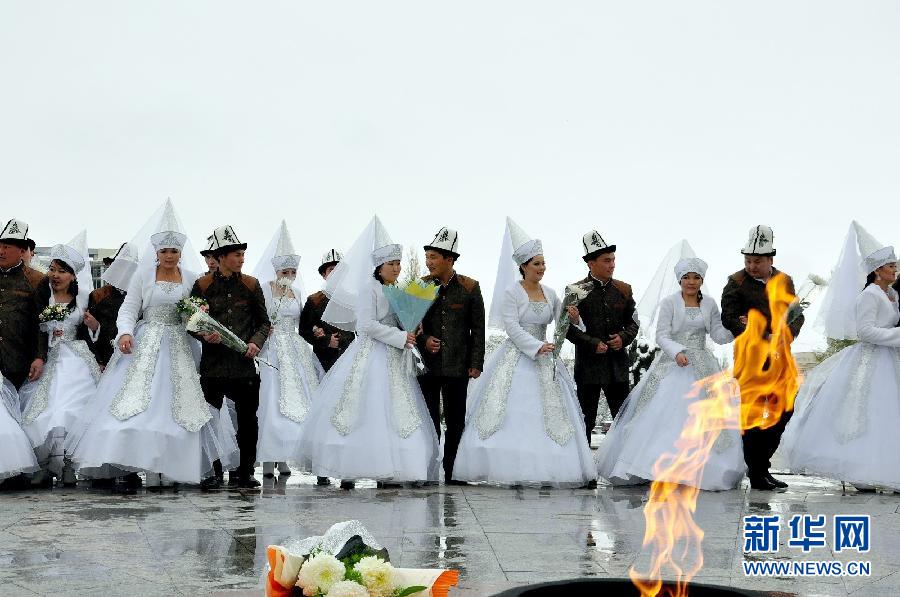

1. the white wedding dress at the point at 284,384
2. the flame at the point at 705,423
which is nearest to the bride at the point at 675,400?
the flame at the point at 705,423

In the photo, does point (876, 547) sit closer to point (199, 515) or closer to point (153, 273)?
point (199, 515)

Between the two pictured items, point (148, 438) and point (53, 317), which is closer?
point (148, 438)

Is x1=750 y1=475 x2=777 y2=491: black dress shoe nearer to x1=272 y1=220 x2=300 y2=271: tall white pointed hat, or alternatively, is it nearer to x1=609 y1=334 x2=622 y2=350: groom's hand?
x1=609 y1=334 x2=622 y2=350: groom's hand

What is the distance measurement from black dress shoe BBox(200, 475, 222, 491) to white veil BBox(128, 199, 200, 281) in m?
1.87

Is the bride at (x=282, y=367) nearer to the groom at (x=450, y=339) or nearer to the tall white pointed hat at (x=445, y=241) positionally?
the groom at (x=450, y=339)

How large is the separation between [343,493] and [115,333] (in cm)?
321

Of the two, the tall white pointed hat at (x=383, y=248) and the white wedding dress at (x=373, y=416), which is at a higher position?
the tall white pointed hat at (x=383, y=248)

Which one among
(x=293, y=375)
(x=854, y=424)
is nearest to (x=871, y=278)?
(x=854, y=424)

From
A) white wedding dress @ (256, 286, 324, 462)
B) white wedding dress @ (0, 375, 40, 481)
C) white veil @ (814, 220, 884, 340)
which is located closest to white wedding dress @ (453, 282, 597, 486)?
white wedding dress @ (256, 286, 324, 462)

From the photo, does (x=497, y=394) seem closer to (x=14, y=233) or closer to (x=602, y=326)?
(x=602, y=326)

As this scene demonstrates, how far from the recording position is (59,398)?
35.2ft

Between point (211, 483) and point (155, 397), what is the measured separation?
0.98m

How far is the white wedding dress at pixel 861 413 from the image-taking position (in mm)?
10195

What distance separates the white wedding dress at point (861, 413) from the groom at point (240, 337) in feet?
16.1
